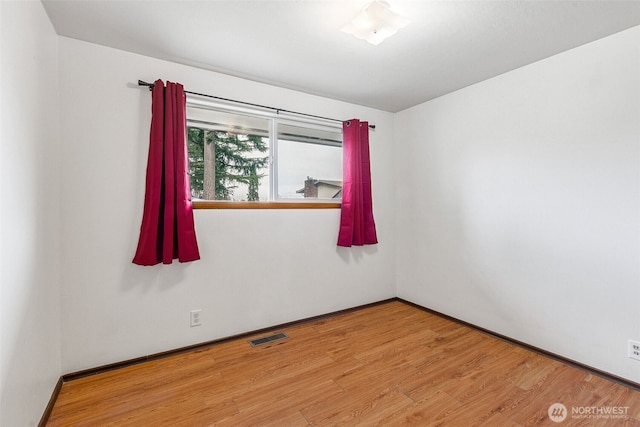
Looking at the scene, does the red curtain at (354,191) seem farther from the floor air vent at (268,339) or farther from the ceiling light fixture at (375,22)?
the ceiling light fixture at (375,22)

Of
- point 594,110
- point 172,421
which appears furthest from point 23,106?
point 594,110

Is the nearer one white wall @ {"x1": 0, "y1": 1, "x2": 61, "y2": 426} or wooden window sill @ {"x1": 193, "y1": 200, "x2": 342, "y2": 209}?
white wall @ {"x1": 0, "y1": 1, "x2": 61, "y2": 426}

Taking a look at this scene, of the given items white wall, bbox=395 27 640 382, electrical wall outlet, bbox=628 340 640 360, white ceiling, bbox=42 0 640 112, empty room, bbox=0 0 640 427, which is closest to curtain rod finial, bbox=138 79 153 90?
empty room, bbox=0 0 640 427

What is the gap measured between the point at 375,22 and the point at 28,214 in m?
2.05

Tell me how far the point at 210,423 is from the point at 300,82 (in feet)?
8.64

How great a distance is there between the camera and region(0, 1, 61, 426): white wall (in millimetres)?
1231

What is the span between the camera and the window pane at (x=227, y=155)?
2.52 m

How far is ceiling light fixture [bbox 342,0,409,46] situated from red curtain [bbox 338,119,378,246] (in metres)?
1.42

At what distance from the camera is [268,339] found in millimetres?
2594

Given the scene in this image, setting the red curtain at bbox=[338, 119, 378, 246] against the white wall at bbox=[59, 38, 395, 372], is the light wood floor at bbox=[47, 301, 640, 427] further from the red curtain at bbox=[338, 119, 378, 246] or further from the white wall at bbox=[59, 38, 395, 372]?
the red curtain at bbox=[338, 119, 378, 246]

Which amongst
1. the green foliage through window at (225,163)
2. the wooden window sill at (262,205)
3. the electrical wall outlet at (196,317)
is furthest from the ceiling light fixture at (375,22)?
the electrical wall outlet at (196,317)

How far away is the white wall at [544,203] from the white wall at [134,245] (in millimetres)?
1402

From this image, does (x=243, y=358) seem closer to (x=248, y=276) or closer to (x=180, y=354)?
(x=180, y=354)

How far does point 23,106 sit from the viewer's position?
1.42m
